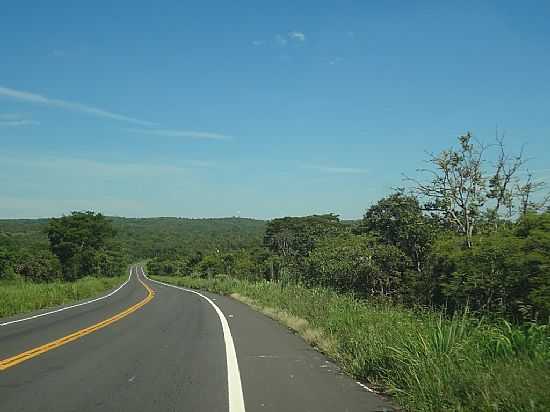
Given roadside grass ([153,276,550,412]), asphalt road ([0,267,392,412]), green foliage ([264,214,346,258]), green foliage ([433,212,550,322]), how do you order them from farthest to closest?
green foliage ([264,214,346,258]), green foliage ([433,212,550,322]), asphalt road ([0,267,392,412]), roadside grass ([153,276,550,412])

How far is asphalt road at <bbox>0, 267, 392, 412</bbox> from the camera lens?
766cm

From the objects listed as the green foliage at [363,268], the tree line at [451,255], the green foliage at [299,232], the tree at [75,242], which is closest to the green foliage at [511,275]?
the tree line at [451,255]

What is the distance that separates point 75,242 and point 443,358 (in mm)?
89017

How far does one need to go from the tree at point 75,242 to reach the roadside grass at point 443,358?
80.3 m

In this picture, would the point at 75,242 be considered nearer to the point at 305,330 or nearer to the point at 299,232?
the point at 299,232

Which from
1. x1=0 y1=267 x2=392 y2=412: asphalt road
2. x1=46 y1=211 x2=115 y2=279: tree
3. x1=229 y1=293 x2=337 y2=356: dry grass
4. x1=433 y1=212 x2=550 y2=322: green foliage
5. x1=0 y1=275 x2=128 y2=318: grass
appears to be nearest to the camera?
x1=0 y1=267 x2=392 y2=412: asphalt road

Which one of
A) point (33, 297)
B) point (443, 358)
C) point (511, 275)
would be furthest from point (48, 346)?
point (33, 297)

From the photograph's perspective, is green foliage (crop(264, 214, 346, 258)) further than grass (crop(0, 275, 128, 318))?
Yes

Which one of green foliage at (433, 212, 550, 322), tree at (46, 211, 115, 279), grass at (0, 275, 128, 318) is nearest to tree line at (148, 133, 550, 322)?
green foliage at (433, 212, 550, 322)

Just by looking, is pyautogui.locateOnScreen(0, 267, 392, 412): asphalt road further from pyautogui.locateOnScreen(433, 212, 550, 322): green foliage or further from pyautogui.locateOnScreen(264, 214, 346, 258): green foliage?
pyautogui.locateOnScreen(264, 214, 346, 258): green foliage

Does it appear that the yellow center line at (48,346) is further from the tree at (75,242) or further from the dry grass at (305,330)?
the tree at (75,242)

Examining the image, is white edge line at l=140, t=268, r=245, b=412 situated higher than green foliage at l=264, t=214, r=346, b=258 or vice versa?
green foliage at l=264, t=214, r=346, b=258

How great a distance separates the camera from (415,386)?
24.5ft

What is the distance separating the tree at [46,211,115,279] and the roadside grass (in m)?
80.3
